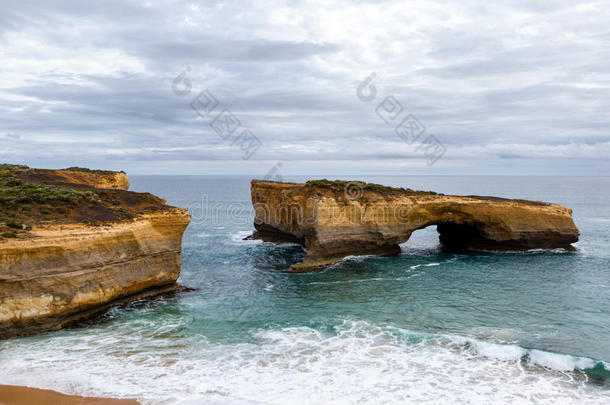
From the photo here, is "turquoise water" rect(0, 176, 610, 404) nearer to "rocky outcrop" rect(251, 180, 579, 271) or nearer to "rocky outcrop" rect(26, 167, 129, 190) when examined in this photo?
"rocky outcrop" rect(251, 180, 579, 271)

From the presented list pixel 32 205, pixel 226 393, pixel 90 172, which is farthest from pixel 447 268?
pixel 90 172

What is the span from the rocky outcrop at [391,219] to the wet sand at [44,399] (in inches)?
793


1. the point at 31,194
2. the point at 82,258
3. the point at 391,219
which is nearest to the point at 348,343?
the point at 82,258

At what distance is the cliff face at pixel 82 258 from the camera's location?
59.5 feet

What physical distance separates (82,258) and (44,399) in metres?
7.65

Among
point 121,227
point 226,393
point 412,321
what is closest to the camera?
point 226,393

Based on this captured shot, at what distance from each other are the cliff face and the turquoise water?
110cm

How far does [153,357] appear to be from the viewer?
16.9 m

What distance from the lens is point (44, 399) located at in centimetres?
1372

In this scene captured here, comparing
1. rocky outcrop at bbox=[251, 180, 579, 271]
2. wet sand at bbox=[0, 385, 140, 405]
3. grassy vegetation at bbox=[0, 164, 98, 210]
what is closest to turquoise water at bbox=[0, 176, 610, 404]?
wet sand at bbox=[0, 385, 140, 405]

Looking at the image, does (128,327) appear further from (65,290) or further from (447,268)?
(447,268)

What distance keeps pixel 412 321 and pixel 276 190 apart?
907 inches

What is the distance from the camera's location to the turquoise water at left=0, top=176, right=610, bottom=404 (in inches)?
578

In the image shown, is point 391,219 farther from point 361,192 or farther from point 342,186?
point 342,186
